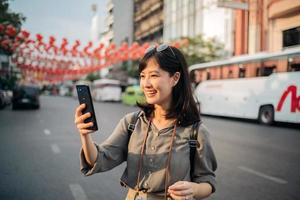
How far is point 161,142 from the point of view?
6.16 feet

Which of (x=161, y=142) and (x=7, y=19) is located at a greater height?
(x=7, y=19)

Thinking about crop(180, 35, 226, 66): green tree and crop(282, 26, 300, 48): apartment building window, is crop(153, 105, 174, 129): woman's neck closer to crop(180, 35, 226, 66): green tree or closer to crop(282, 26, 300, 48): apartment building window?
crop(282, 26, 300, 48): apartment building window

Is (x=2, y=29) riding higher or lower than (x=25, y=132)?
higher

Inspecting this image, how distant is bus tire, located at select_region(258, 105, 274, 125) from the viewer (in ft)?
53.8

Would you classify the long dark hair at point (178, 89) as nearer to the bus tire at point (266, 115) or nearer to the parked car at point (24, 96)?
the bus tire at point (266, 115)

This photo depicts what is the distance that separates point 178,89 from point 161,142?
1.09 ft

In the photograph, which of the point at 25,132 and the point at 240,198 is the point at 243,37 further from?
the point at 240,198

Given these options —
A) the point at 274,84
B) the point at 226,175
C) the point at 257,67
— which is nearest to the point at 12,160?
the point at 226,175

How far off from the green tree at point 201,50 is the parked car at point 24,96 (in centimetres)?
1393

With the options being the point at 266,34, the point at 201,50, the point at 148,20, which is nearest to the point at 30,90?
the point at 201,50

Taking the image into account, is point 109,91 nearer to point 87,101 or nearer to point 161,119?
point 161,119

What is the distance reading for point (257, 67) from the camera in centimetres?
1798

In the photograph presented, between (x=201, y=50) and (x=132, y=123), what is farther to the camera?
(x=201, y=50)

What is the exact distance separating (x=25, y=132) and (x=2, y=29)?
11245mm
